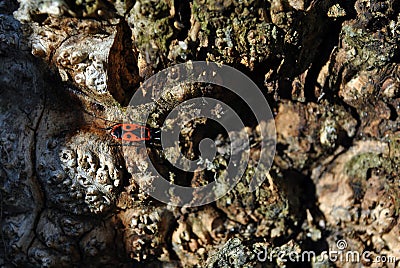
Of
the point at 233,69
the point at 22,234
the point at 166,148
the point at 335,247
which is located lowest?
the point at 335,247

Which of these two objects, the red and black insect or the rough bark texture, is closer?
the rough bark texture

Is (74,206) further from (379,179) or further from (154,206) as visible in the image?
(379,179)

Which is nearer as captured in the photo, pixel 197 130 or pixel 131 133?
pixel 131 133

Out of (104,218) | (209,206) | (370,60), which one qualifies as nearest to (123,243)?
(104,218)

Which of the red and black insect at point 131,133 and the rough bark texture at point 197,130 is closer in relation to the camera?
the rough bark texture at point 197,130

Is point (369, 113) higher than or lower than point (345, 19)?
lower

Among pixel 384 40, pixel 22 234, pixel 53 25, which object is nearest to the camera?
pixel 53 25

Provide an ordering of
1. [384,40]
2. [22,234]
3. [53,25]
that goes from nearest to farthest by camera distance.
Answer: [53,25]
[384,40]
[22,234]

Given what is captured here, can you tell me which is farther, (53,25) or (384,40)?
(384,40)
